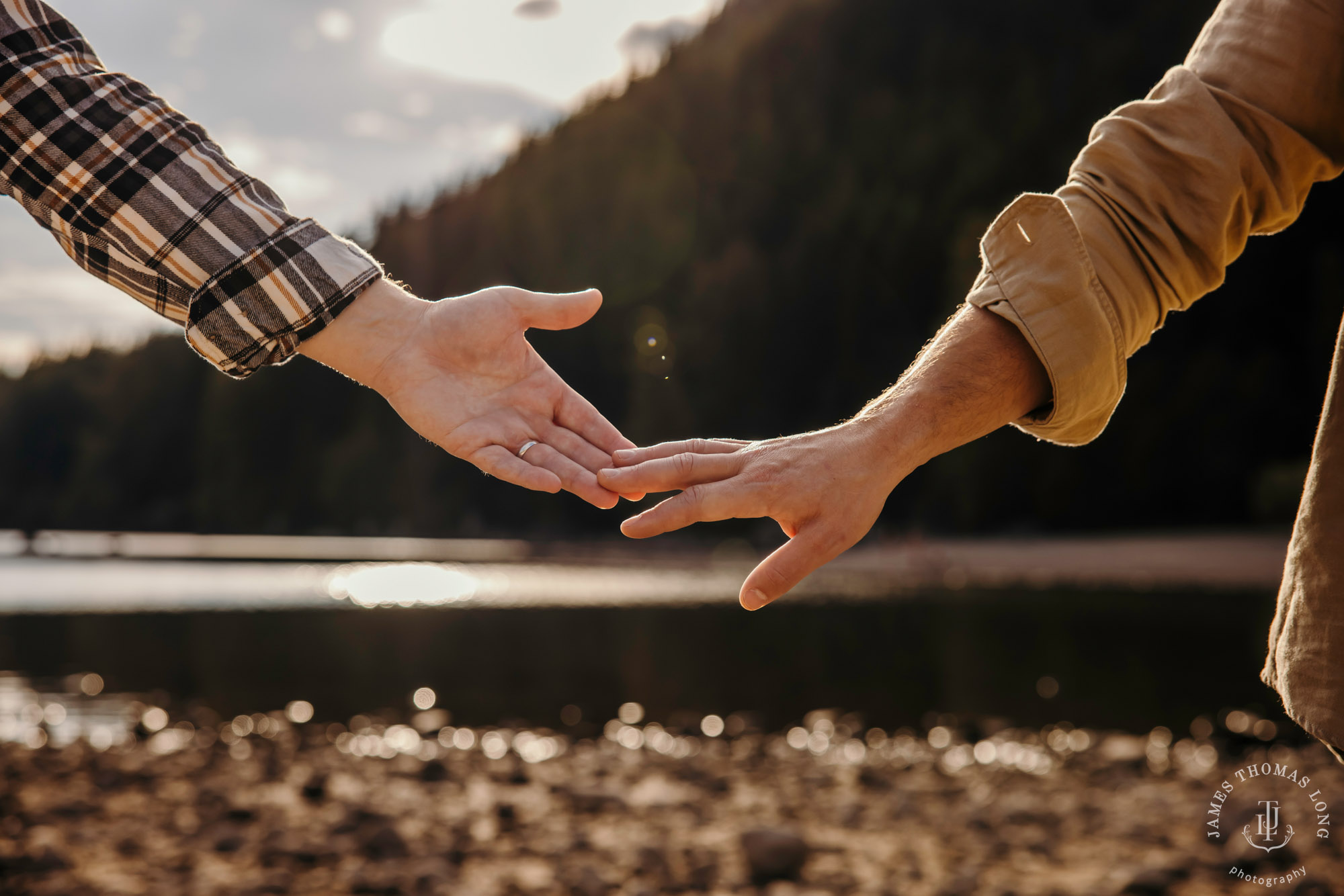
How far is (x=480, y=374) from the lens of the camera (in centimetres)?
273

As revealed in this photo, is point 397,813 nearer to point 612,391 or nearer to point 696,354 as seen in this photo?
point 696,354

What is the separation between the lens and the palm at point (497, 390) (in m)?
2.64

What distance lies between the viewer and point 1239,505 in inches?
1406

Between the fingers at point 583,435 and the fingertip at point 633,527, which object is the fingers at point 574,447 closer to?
the fingers at point 583,435

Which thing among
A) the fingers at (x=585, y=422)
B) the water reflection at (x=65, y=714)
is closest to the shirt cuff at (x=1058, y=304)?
the fingers at (x=585, y=422)

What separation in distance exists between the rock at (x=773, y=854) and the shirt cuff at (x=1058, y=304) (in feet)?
16.1

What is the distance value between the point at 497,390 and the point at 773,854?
15.0 feet

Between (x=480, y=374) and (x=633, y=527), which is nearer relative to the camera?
(x=633, y=527)

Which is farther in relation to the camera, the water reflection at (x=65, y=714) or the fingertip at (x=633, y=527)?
the water reflection at (x=65, y=714)

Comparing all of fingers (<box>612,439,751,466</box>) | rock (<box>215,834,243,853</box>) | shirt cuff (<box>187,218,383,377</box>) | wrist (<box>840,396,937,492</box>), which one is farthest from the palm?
rock (<box>215,834,243,853</box>)

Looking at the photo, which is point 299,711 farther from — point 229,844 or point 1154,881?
point 1154,881

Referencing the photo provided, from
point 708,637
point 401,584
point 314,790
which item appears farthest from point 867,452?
point 401,584

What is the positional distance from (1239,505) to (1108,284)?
3917cm

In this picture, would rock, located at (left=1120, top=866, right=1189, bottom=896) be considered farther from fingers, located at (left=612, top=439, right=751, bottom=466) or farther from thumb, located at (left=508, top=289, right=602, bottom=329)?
thumb, located at (left=508, top=289, right=602, bottom=329)
